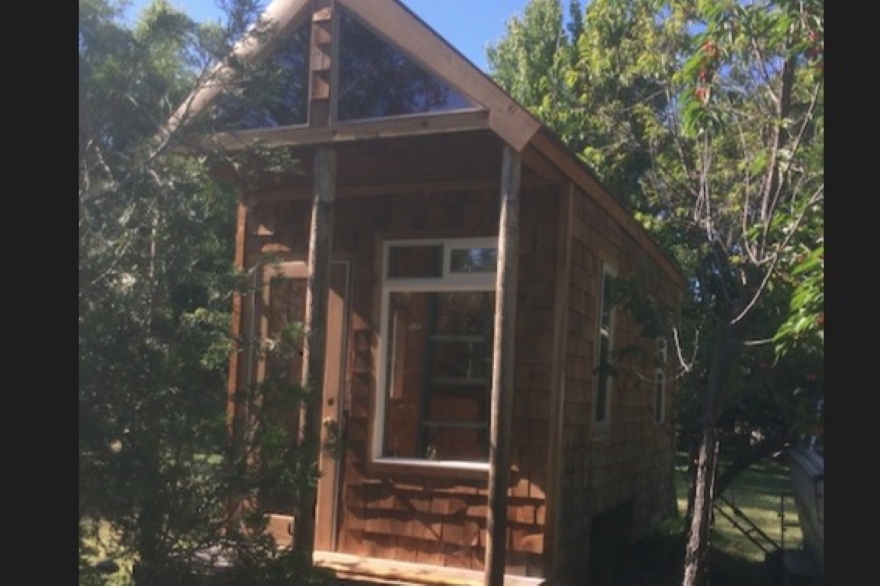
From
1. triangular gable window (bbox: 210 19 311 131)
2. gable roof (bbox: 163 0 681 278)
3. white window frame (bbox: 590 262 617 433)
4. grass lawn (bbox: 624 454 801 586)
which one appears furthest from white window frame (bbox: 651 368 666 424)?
triangular gable window (bbox: 210 19 311 131)

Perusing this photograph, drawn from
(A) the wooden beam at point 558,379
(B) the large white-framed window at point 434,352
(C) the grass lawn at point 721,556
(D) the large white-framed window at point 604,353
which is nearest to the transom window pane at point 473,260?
(B) the large white-framed window at point 434,352

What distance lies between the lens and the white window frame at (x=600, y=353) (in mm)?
8188

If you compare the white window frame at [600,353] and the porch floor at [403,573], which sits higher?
the white window frame at [600,353]

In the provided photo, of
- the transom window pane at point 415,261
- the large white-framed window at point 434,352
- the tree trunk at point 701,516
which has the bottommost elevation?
the tree trunk at point 701,516

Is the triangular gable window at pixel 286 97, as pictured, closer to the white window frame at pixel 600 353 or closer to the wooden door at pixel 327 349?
the wooden door at pixel 327 349

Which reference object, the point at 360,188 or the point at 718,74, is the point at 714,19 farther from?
the point at 360,188

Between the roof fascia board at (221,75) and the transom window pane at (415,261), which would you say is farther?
the transom window pane at (415,261)

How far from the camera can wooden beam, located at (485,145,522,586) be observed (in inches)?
237

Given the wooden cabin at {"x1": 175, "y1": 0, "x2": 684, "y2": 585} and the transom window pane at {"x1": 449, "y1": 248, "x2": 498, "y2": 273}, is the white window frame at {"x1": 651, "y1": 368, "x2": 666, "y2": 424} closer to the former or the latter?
the wooden cabin at {"x1": 175, "y1": 0, "x2": 684, "y2": 585}

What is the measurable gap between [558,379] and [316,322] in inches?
73.5

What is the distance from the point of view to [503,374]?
20.0 ft

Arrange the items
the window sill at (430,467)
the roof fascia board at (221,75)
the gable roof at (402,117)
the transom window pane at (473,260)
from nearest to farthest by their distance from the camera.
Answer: the roof fascia board at (221,75) < the gable roof at (402,117) < the window sill at (430,467) < the transom window pane at (473,260)

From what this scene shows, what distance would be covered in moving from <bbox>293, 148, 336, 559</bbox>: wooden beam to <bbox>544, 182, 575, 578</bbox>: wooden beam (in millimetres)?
1689

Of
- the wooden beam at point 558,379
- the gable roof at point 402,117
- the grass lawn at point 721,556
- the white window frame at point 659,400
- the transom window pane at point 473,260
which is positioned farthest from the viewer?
the white window frame at point 659,400
